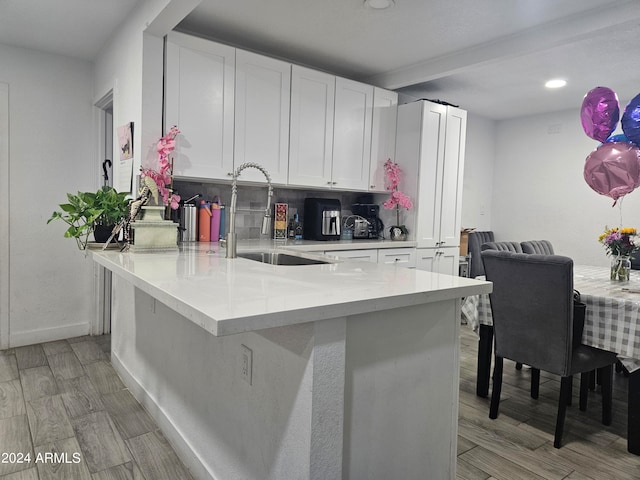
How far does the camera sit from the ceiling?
8.57ft

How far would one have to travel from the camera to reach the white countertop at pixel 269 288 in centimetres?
104

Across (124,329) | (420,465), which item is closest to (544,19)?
(420,465)

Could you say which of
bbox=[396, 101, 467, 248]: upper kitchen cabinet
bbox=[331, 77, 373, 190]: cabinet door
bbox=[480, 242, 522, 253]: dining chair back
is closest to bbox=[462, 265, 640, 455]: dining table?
bbox=[480, 242, 522, 253]: dining chair back

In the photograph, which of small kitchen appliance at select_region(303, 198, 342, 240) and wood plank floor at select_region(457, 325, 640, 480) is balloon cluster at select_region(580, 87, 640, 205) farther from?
small kitchen appliance at select_region(303, 198, 342, 240)

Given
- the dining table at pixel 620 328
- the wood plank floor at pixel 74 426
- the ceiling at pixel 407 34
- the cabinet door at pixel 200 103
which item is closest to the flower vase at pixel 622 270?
the dining table at pixel 620 328

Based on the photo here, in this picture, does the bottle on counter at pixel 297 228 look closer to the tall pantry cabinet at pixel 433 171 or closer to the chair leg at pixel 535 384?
the tall pantry cabinet at pixel 433 171

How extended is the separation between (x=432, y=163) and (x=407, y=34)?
1255 millimetres

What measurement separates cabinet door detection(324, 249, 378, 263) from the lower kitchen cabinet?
57 centimetres

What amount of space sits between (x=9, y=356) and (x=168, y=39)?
8.51 ft

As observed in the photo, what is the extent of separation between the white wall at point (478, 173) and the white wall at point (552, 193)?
0.09 meters

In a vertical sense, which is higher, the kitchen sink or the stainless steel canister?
the stainless steel canister

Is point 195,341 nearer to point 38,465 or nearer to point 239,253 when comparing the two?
point 239,253

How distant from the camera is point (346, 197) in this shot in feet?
14.0

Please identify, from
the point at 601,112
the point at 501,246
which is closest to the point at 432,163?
the point at 501,246
